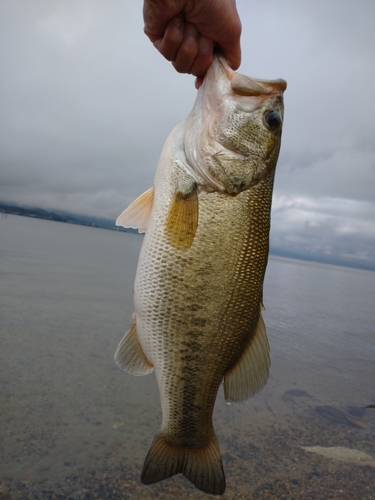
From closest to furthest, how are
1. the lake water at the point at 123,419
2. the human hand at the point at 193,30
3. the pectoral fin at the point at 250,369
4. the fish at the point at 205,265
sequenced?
the human hand at the point at 193,30 → the fish at the point at 205,265 → the pectoral fin at the point at 250,369 → the lake water at the point at 123,419

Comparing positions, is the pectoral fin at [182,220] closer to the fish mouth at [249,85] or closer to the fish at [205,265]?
the fish at [205,265]

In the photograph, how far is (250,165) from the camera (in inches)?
102

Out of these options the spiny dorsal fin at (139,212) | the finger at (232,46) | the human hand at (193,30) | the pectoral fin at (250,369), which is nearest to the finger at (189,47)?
the human hand at (193,30)

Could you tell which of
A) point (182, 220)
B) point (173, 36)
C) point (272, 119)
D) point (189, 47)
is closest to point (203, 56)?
point (189, 47)

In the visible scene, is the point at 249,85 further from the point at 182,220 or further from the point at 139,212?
the point at 139,212

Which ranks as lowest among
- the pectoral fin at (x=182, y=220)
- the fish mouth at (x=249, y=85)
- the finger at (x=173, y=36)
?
the pectoral fin at (x=182, y=220)

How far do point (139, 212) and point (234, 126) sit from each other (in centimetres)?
93

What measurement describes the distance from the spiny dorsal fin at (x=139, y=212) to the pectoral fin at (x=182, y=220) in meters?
0.34

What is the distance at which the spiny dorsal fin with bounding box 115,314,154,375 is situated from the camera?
8.68ft

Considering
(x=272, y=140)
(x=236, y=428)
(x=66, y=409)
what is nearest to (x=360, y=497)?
(x=236, y=428)

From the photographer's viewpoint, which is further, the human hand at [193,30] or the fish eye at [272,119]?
the fish eye at [272,119]

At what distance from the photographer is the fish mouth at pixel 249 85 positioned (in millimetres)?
2570

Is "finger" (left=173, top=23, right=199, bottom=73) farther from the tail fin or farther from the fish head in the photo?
the tail fin

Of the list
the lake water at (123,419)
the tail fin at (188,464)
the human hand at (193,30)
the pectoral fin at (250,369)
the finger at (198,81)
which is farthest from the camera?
the lake water at (123,419)
